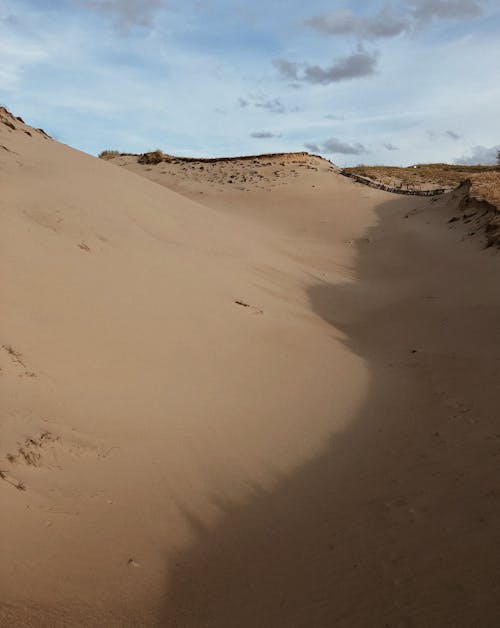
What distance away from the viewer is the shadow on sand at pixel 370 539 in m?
2.73

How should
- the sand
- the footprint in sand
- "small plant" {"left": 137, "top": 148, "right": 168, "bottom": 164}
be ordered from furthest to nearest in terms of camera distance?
1. "small plant" {"left": 137, "top": 148, "right": 168, "bottom": 164}
2. the footprint in sand
3. the sand

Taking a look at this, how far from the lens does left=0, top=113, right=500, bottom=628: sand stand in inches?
114

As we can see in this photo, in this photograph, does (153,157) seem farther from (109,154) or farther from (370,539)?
(370,539)

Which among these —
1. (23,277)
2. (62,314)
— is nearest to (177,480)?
(62,314)

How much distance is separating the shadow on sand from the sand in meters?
0.01

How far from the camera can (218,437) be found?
4.83 m

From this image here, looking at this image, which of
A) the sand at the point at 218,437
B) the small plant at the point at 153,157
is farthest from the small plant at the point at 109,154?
the sand at the point at 218,437

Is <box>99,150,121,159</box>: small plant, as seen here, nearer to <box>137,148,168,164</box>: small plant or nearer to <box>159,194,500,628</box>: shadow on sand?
<box>137,148,168,164</box>: small plant

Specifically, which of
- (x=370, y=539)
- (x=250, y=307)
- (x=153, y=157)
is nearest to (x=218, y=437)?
(x=370, y=539)

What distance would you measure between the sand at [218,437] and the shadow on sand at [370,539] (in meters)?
0.01

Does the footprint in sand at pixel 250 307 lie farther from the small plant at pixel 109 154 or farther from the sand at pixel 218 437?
the small plant at pixel 109 154

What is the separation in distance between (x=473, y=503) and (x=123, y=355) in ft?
11.0

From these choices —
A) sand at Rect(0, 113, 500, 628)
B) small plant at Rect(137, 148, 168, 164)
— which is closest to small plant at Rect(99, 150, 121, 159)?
small plant at Rect(137, 148, 168, 164)

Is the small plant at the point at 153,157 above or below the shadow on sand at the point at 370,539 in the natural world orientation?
above
